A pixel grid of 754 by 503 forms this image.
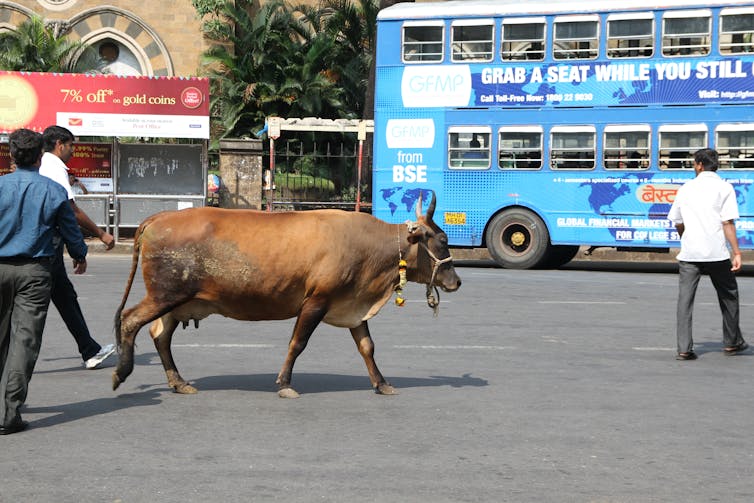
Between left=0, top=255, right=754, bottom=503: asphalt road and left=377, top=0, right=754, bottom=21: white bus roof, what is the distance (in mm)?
9733

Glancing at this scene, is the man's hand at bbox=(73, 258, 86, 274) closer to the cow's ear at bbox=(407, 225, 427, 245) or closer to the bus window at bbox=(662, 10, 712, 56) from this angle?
the cow's ear at bbox=(407, 225, 427, 245)

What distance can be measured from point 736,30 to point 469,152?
17.1ft

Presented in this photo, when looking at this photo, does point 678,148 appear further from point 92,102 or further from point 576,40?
point 92,102

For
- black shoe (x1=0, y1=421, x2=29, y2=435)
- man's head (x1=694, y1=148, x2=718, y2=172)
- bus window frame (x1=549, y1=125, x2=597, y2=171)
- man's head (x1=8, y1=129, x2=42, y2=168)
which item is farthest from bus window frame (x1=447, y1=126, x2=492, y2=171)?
black shoe (x1=0, y1=421, x2=29, y2=435)

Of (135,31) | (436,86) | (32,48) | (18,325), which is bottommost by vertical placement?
(18,325)

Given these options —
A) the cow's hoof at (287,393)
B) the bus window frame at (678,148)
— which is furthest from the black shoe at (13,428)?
the bus window frame at (678,148)

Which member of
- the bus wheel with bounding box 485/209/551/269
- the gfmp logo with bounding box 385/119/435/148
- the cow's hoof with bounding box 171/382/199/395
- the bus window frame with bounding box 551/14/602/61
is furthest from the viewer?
the gfmp logo with bounding box 385/119/435/148

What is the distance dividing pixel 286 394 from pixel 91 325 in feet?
15.0

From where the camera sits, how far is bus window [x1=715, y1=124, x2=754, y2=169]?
1984 centimetres

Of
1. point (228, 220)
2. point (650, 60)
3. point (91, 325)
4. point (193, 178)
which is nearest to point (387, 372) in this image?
point (228, 220)

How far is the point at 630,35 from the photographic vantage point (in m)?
20.7

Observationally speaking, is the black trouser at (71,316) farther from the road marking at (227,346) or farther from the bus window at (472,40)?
the bus window at (472,40)

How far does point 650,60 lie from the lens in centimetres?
2055

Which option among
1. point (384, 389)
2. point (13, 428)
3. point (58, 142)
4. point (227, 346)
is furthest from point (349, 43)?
point (13, 428)
